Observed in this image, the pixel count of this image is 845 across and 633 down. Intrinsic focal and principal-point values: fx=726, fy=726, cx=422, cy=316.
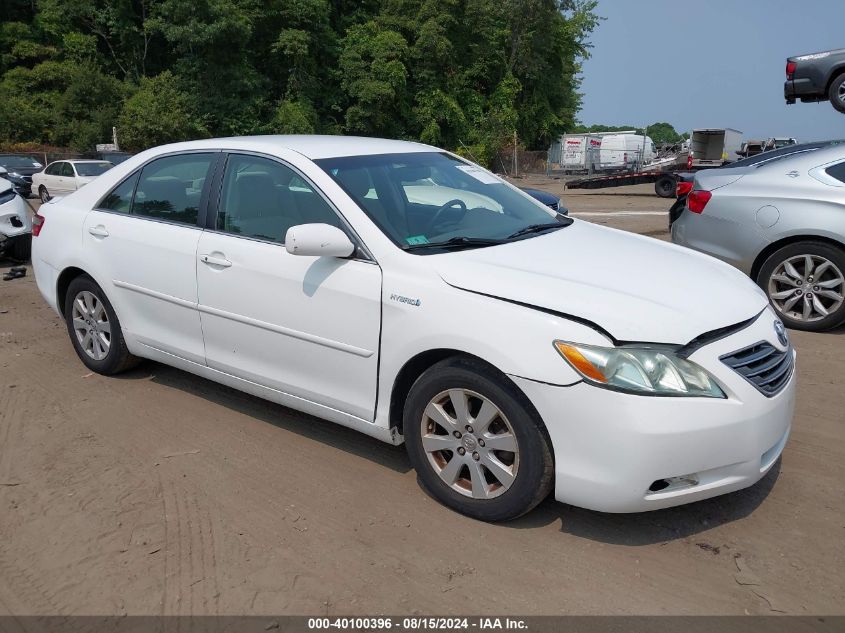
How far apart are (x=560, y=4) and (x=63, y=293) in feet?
175

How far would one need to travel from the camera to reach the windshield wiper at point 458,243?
11.4 feet

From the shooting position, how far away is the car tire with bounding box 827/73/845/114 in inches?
553

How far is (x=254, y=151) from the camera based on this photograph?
4.12 meters

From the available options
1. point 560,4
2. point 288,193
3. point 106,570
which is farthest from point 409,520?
point 560,4

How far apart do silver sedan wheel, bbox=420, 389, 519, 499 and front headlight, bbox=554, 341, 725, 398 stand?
427 millimetres

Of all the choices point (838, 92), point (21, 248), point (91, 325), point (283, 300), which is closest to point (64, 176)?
point (21, 248)

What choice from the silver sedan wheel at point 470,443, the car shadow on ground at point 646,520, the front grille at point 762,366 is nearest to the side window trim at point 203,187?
the silver sedan wheel at point 470,443

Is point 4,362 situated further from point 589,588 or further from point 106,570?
point 589,588

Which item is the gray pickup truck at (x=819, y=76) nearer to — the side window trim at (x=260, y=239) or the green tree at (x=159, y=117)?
the side window trim at (x=260, y=239)

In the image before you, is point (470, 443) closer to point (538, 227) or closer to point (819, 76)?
point (538, 227)

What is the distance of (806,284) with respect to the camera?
5.99 m

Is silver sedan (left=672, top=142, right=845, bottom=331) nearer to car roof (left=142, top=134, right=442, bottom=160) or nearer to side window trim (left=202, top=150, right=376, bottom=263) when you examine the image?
car roof (left=142, top=134, right=442, bottom=160)

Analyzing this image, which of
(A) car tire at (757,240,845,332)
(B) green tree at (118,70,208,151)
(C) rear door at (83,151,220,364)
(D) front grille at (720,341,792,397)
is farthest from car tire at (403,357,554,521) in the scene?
(B) green tree at (118,70,208,151)

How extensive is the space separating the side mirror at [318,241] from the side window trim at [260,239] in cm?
6
